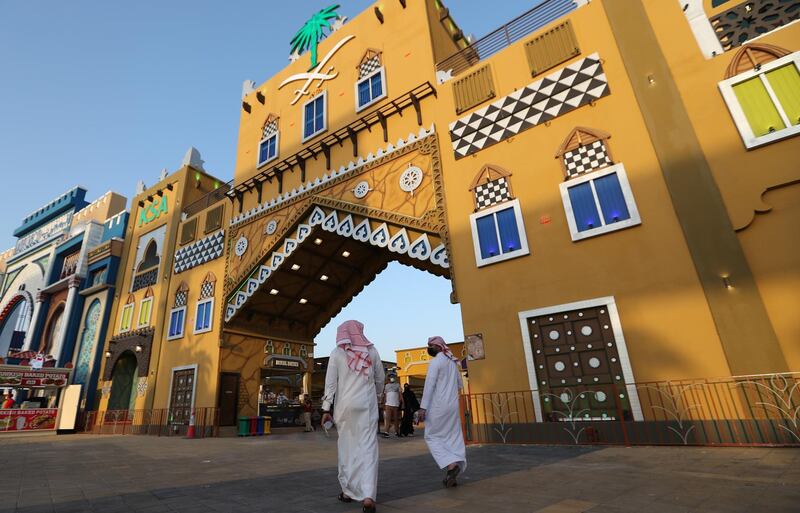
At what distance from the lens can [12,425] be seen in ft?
57.4

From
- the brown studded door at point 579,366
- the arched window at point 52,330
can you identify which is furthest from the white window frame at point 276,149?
the arched window at point 52,330

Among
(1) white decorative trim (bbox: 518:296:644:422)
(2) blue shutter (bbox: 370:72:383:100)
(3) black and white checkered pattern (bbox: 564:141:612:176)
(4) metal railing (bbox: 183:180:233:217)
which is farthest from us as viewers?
(4) metal railing (bbox: 183:180:233:217)

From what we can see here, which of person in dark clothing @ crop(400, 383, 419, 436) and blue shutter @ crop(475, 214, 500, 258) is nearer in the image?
blue shutter @ crop(475, 214, 500, 258)

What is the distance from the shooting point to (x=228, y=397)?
1494 centimetres

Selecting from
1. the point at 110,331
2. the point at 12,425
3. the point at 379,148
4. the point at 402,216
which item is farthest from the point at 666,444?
the point at 12,425

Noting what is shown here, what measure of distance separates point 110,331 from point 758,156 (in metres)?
24.3

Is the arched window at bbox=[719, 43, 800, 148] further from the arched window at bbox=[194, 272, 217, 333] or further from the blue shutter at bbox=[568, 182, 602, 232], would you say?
the arched window at bbox=[194, 272, 217, 333]

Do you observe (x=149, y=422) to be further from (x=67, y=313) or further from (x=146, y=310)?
(x=67, y=313)

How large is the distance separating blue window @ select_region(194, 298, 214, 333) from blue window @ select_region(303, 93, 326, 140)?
742 centimetres

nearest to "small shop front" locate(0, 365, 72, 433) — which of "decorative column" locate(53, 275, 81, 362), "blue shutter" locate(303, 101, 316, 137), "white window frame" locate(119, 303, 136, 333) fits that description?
"decorative column" locate(53, 275, 81, 362)

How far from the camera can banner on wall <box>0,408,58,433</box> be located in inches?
682

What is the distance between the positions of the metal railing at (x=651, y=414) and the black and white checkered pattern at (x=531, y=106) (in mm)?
5872

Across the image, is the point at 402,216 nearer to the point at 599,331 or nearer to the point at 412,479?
the point at 599,331

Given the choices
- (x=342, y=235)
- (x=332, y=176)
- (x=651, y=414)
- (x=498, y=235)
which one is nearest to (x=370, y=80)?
(x=332, y=176)
